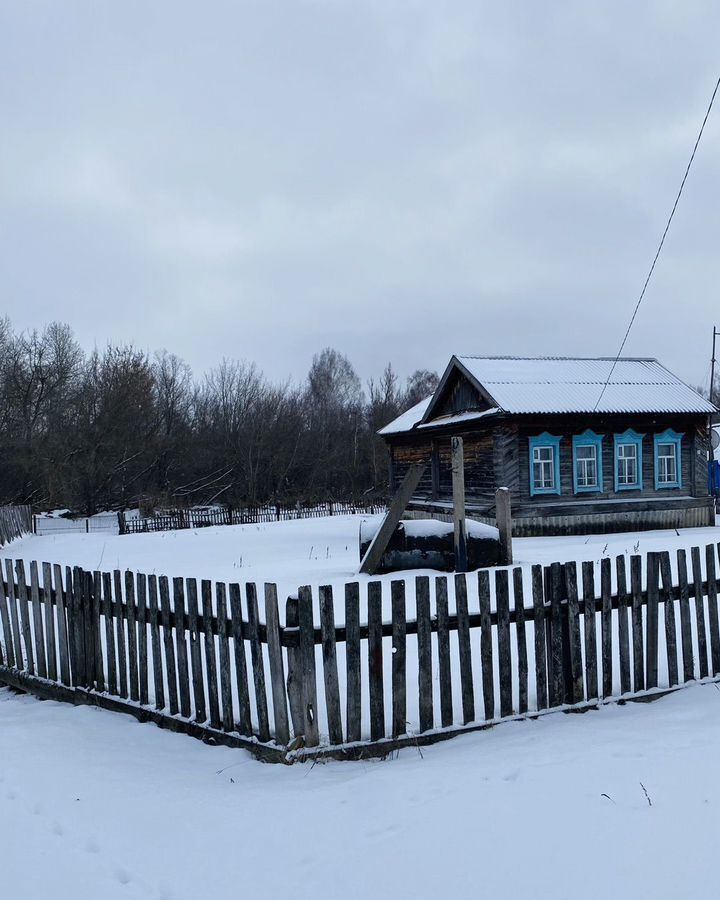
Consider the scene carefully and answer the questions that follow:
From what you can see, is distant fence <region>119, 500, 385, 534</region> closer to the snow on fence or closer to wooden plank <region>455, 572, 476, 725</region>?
the snow on fence

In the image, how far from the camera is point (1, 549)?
72.9 ft

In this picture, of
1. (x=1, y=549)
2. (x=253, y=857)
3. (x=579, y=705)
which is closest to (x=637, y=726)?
(x=579, y=705)

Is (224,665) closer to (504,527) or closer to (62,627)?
(62,627)

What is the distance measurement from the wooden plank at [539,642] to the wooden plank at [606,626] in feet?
1.67

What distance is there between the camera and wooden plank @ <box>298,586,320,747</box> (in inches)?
186

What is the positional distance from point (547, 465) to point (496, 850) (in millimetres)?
18701

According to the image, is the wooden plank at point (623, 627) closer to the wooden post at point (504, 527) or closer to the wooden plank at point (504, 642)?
the wooden plank at point (504, 642)

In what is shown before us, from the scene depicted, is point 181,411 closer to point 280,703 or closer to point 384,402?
point 384,402

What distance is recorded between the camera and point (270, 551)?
57.9 feet

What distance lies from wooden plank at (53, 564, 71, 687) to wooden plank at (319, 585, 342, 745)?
10.4 feet

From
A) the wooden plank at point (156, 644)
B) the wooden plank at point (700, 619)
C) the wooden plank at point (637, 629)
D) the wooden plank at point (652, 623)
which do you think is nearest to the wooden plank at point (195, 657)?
the wooden plank at point (156, 644)

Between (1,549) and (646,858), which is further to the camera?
(1,549)

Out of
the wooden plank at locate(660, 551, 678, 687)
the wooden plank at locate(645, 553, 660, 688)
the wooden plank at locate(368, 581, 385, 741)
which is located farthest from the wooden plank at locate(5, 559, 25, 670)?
the wooden plank at locate(660, 551, 678, 687)

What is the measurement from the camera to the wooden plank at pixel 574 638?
5.33 m
